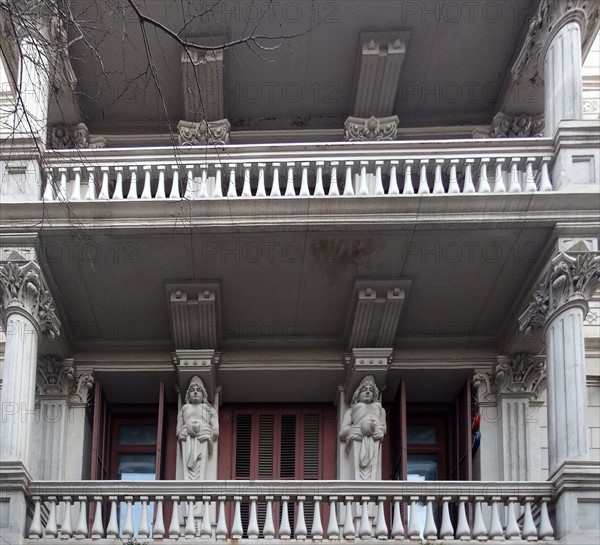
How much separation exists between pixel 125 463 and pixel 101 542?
4217mm

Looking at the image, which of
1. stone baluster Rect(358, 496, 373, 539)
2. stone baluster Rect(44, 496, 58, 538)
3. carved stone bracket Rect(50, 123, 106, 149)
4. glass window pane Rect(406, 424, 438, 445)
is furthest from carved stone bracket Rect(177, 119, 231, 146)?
Answer: stone baluster Rect(358, 496, 373, 539)

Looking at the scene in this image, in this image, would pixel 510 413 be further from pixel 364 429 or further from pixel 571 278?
pixel 571 278

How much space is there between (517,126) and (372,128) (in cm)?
229

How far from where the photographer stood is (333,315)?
1867 centimetres

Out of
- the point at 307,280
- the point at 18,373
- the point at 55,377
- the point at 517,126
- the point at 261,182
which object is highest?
the point at 517,126

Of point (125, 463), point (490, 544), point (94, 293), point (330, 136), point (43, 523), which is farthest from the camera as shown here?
point (330, 136)

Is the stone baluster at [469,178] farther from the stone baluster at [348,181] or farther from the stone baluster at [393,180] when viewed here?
the stone baluster at [348,181]

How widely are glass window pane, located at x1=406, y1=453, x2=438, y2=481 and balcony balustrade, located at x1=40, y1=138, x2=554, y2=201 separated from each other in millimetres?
4351

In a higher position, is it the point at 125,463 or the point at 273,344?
the point at 273,344

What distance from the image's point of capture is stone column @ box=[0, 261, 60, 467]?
52.4ft

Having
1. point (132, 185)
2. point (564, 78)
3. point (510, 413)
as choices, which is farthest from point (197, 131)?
point (510, 413)

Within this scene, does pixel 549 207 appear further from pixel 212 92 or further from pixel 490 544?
pixel 212 92

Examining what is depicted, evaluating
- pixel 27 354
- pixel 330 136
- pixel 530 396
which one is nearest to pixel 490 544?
pixel 530 396

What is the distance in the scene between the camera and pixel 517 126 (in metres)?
20.8
